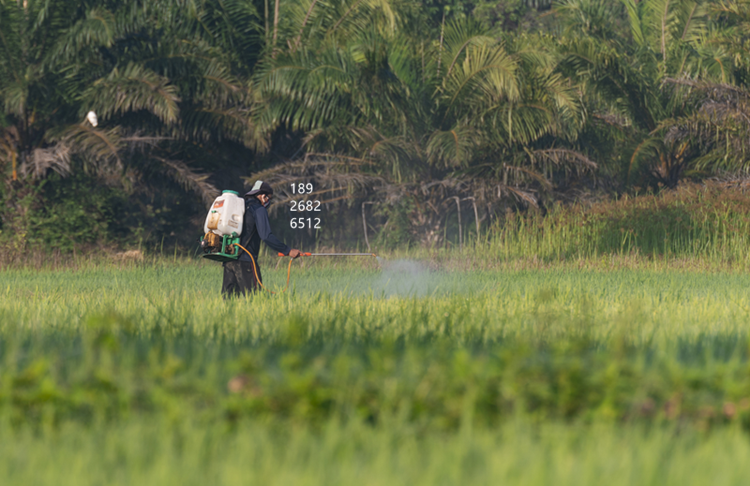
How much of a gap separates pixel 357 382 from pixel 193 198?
14412mm

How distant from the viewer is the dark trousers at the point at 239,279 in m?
8.88

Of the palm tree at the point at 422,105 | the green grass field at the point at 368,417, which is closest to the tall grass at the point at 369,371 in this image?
the green grass field at the point at 368,417

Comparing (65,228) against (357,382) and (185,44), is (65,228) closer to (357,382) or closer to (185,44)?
(185,44)

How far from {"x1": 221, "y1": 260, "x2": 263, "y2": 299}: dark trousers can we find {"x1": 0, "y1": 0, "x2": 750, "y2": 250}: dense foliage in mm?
6330

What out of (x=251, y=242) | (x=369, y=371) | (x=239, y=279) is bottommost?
(x=369, y=371)

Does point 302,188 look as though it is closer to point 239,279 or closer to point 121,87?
point 121,87

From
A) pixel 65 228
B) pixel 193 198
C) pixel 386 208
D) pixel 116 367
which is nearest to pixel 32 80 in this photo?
pixel 65 228

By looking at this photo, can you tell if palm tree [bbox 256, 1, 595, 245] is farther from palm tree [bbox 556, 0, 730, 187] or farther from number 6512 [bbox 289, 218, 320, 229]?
palm tree [bbox 556, 0, 730, 187]

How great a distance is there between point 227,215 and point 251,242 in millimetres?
514

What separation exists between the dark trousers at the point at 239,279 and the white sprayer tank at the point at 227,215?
0.48 m

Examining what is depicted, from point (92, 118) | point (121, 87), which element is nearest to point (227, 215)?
point (121, 87)

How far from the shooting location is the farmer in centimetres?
867

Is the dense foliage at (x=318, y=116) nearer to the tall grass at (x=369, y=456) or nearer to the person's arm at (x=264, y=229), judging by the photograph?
the person's arm at (x=264, y=229)

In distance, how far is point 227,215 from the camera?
8.43m
